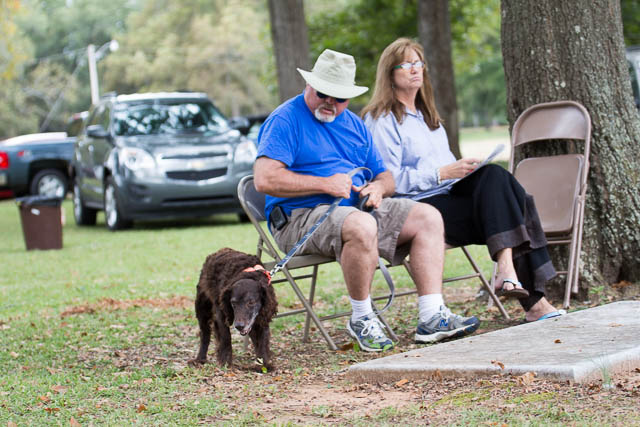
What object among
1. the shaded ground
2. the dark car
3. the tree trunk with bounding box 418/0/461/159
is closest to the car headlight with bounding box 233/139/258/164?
the dark car

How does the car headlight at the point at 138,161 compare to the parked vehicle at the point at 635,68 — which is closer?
the car headlight at the point at 138,161

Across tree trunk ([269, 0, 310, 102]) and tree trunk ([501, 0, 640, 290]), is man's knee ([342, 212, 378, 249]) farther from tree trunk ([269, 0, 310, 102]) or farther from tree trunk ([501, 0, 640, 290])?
tree trunk ([269, 0, 310, 102])

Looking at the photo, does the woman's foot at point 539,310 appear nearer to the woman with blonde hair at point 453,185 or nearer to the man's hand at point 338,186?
the woman with blonde hair at point 453,185

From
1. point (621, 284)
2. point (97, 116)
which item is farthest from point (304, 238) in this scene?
point (97, 116)

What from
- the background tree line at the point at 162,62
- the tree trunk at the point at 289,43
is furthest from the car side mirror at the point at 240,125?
the background tree line at the point at 162,62

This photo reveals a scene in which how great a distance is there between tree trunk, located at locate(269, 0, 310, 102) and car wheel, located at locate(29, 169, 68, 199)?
8.15 metres

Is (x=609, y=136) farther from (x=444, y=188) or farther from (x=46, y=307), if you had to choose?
(x=46, y=307)

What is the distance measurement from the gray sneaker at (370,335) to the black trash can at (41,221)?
7360 millimetres

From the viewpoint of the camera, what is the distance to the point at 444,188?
5.39 m

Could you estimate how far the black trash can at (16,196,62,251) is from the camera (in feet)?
37.4

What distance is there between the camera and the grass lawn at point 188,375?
3.54 metres

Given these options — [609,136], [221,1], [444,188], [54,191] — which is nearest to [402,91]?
[444,188]

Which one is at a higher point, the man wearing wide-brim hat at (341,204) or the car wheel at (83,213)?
the man wearing wide-brim hat at (341,204)

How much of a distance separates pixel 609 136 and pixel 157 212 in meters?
8.14
